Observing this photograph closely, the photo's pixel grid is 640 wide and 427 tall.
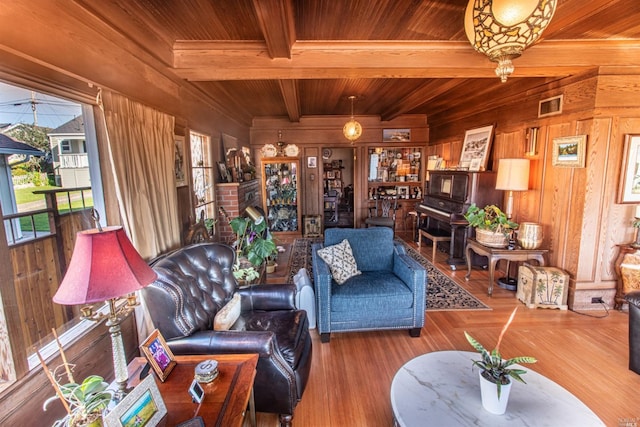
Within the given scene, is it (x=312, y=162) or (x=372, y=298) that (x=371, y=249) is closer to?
(x=372, y=298)

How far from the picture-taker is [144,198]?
80.9 inches

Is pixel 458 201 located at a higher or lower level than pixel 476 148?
lower

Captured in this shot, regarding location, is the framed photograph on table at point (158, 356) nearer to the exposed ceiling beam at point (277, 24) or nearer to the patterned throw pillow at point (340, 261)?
A: the patterned throw pillow at point (340, 261)

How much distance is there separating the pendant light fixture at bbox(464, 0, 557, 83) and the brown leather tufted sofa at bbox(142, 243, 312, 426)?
1910 millimetres

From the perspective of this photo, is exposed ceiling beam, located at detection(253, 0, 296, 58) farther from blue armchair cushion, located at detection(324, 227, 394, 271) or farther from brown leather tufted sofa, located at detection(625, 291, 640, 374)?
brown leather tufted sofa, located at detection(625, 291, 640, 374)

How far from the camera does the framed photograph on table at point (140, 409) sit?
934 millimetres

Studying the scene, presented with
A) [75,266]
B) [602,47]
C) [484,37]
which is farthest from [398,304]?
[602,47]

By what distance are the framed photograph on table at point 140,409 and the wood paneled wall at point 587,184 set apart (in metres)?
3.90

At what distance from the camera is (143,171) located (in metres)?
2.06

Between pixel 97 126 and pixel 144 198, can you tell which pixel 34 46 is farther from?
pixel 144 198

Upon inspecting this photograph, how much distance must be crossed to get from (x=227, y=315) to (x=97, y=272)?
3.35 ft

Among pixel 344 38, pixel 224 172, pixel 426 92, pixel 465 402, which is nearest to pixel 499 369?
pixel 465 402

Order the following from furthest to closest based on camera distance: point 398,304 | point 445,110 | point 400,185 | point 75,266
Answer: point 400,185 < point 445,110 < point 398,304 < point 75,266

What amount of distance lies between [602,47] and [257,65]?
10.3 feet
